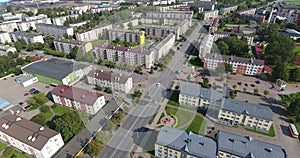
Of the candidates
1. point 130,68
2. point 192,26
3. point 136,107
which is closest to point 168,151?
point 136,107

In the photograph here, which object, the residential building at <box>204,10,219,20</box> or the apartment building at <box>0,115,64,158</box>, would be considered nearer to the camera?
the apartment building at <box>0,115,64,158</box>

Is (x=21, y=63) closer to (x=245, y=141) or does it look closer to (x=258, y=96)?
(x=245, y=141)

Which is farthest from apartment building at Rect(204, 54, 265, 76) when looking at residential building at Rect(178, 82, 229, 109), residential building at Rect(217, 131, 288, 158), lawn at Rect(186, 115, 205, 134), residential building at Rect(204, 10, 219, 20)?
residential building at Rect(204, 10, 219, 20)

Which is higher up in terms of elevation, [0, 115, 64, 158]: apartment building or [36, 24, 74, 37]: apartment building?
[36, 24, 74, 37]: apartment building

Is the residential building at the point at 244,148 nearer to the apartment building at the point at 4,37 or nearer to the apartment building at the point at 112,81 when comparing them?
the apartment building at the point at 112,81

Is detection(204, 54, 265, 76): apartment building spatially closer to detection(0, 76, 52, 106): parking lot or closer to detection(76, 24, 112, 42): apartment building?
detection(0, 76, 52, 106): parking lot

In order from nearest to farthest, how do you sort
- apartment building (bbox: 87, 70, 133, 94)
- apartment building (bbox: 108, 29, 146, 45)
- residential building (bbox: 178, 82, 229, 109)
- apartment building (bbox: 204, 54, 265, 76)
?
residential building (bbox: 178, 82, 229, 109) < apartment building (bbox: 87, 70, 133, 94) < apartment building (bbox: 204, 54, 265, 76) < apartment building (bbox: 108, 29, 146, 45)
